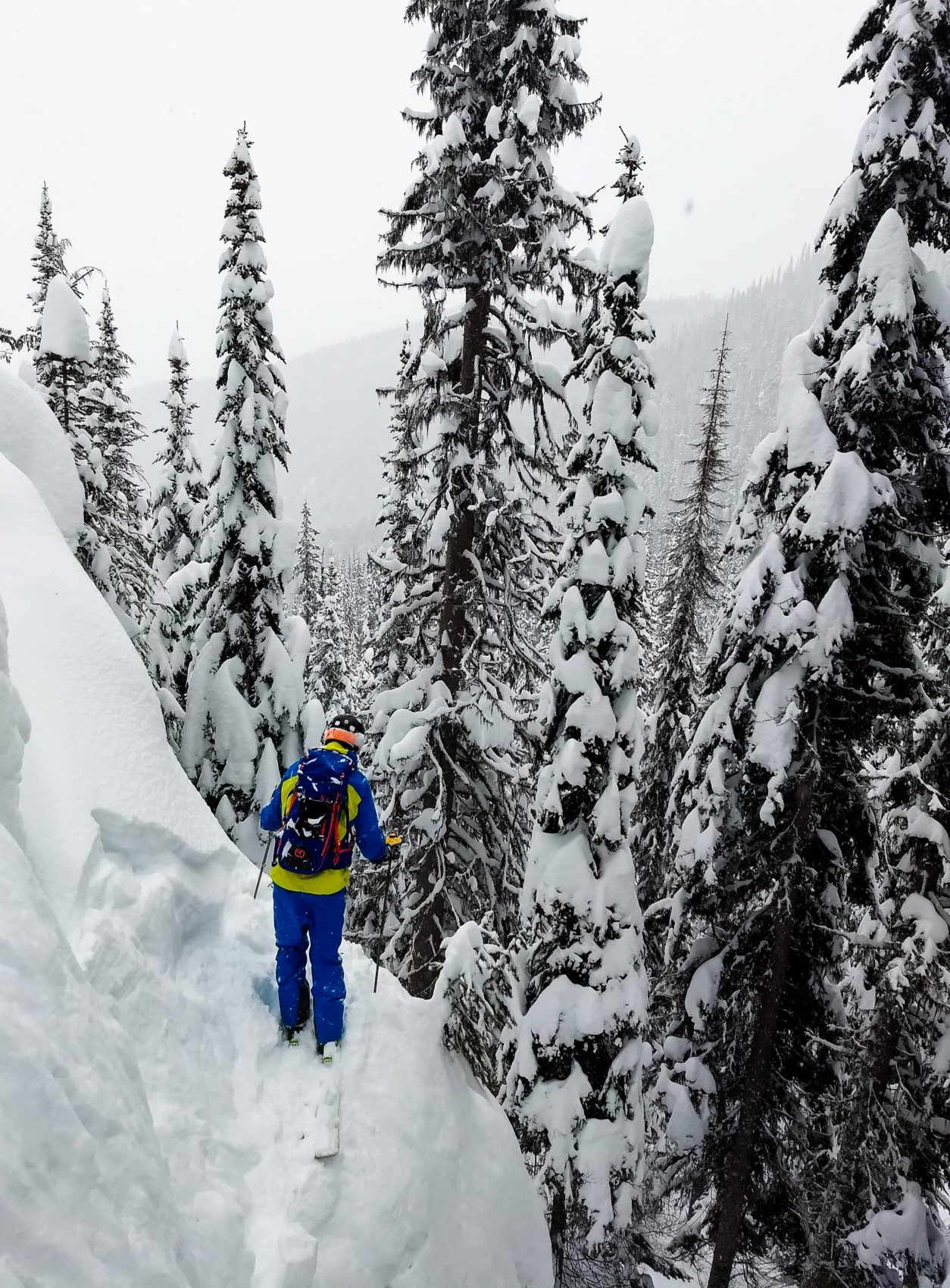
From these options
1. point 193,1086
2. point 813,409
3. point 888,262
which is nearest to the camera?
point 193,1086

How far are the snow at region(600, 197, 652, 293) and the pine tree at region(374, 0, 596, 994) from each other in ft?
4.98

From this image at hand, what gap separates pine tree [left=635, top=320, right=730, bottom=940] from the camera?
18.3m

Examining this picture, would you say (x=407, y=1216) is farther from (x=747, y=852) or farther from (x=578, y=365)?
(x=578, y=365)

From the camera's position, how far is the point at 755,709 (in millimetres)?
8633

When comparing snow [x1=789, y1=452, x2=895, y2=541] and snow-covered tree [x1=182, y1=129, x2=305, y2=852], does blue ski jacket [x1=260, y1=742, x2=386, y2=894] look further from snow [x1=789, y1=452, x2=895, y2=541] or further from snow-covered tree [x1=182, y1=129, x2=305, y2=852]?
snow-covered tree [x1=182, y1=129, x2=305, y2=852]

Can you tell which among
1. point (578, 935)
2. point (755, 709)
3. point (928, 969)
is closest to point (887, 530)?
point (755, 709)

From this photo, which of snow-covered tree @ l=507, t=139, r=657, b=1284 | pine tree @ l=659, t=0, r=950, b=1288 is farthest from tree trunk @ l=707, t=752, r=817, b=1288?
snow-covered tree @ l=507, t=139, r=657, b=1284

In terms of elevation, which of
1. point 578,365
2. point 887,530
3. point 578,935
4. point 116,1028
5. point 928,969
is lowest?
point 928,969

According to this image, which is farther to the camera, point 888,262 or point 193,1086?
point 888,262

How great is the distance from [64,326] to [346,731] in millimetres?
10257

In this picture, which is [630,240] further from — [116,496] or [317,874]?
[116,496]

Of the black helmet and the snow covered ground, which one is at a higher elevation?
the black helmet

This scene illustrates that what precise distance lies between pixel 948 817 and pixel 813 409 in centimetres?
527

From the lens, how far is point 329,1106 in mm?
4711
